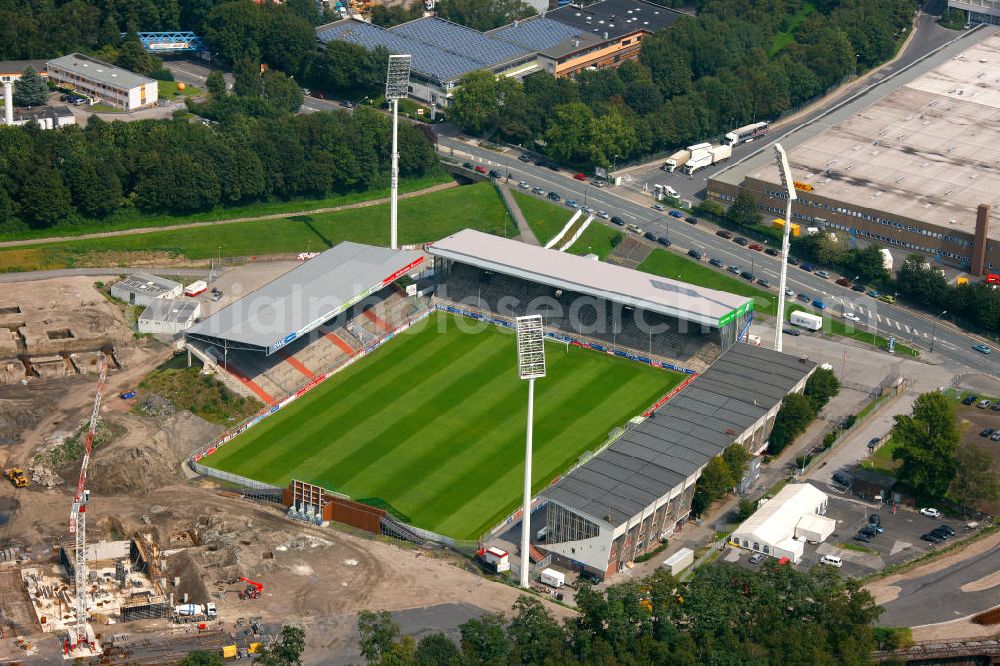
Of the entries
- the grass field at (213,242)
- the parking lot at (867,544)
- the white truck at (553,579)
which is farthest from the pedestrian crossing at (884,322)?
the white truck at (553,579)

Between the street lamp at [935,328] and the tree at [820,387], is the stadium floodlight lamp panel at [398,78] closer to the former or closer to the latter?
the tree at [820,387]

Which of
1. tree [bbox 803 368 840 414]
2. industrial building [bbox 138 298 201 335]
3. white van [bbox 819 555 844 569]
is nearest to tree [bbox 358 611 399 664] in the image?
white van [bbox 819 555 844 569]

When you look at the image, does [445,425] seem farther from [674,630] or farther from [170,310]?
[674,630]

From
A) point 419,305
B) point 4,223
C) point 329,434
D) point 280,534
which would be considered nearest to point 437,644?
point 280,534

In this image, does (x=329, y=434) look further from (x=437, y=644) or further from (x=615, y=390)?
(x=437, y=644)

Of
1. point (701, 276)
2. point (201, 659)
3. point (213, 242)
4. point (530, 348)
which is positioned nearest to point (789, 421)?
point (530, 348)
